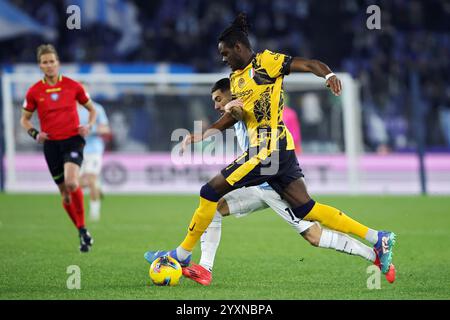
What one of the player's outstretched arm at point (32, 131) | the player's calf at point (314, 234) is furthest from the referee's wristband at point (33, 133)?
the player's calf at point (314, 234)

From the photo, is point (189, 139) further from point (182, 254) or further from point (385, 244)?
point (385, 244)

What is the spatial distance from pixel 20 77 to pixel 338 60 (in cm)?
959

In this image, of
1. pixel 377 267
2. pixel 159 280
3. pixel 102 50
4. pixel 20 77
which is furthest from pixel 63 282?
pixel 102 50

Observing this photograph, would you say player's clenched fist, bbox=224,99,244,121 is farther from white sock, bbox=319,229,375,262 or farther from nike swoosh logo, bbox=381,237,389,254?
nike swoosh logo, bbox=381,237,389,254

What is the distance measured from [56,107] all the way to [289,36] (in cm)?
1660

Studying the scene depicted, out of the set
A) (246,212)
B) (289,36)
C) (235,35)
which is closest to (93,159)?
(246,212)

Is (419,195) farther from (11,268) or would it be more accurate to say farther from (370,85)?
(11,268)

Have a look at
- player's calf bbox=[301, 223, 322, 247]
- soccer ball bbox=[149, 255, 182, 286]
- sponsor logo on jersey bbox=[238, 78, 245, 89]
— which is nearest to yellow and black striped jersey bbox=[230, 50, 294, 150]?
sponsor logo on jersey bbox=[238, 78, 245, 89]

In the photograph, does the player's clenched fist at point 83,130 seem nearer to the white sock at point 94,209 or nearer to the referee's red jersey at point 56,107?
the referee's red jersey at point 56,107

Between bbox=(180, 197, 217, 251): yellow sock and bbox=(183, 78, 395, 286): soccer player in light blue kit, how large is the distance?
0.83 feet

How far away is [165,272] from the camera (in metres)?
8.21

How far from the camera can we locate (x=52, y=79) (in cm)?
1103

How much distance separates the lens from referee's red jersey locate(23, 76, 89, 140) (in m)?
11.0
